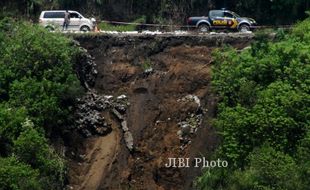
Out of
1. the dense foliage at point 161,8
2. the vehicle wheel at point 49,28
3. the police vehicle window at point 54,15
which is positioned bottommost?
the vehicle wheel at point 49,28

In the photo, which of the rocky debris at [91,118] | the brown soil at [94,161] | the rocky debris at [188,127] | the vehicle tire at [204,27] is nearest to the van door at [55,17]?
the rocky debris at [91,118]

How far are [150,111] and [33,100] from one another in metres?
5.01

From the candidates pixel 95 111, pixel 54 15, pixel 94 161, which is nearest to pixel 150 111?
pixel 95 111

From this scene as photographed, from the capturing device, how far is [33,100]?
34.7 m

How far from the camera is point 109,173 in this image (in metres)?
34.7

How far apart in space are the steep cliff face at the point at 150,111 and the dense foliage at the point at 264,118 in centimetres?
170

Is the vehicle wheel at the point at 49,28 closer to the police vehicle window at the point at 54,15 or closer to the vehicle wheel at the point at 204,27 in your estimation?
the police vehicle window at the point at 54,15

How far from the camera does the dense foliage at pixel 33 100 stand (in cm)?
3244

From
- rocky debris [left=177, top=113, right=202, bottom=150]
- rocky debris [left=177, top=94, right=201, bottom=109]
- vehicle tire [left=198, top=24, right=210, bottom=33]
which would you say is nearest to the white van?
vehicle tire [left=198, top=24, right=210, bottom=33]

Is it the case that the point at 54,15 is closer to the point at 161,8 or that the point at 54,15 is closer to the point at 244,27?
the point at 161,8

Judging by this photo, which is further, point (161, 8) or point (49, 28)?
point (161, 8)

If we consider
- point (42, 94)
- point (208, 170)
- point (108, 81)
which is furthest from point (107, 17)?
point (208, 170)

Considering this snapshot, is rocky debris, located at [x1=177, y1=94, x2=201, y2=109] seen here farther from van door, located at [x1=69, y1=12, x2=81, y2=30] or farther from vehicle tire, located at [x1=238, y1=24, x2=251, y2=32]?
van door, located at [x1=69, y1=12, x2=81, y2=30]

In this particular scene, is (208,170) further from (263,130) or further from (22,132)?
(22,132)
